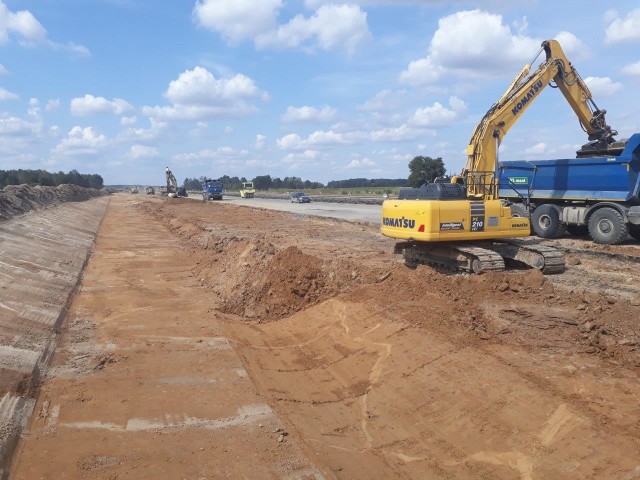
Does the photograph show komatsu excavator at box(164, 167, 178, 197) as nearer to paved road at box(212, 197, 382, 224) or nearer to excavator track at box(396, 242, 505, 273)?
paved road at box(212, 197, 382, 224)

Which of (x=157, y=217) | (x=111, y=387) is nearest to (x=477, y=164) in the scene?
(x=111, y=387)

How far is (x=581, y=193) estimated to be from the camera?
52.5ft

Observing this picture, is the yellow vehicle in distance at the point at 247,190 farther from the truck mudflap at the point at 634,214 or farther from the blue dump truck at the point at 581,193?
the truck mudflap at the point at 634,214

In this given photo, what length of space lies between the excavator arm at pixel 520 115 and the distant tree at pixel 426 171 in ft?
3.52

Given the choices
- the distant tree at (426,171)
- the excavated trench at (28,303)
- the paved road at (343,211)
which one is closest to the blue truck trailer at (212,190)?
the paved road at (343,211)

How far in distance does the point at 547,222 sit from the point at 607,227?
6.89 feet

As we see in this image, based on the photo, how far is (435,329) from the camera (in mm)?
7340

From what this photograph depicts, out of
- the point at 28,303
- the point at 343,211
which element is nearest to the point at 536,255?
the point at 28,303

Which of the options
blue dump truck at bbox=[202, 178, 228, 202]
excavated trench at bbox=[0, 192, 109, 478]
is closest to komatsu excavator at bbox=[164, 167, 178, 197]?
blue dump truck at bbox=[202, 178, 228, 202]

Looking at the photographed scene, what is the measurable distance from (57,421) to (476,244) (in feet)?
27.7

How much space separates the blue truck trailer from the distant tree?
44656 millimetres

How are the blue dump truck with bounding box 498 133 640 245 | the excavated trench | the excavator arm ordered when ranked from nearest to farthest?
the excavated trench, the excavator arm, the blue dump truck with bounding box 498 133 640 245

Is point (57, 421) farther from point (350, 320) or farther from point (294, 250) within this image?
point (294, 250)

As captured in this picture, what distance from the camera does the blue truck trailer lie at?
203 ft
